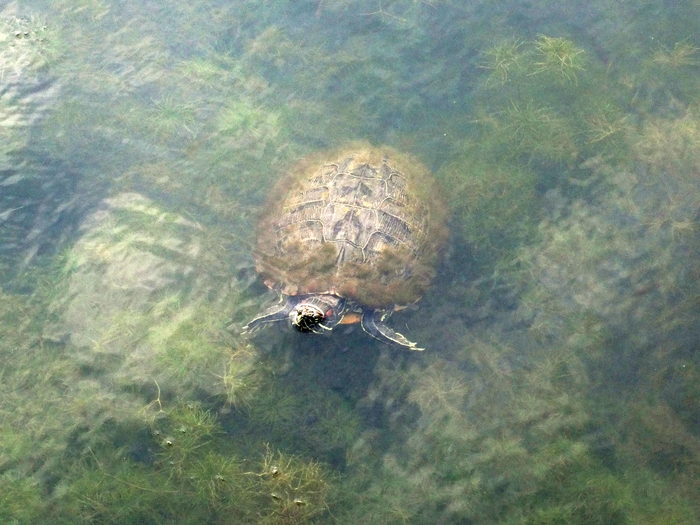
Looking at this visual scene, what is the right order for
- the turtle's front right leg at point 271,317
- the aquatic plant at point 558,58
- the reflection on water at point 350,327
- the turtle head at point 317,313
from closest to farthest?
the reflection on water at point 350,327 → the turtle head at point 317,313 → the turtle's front right leg at point 271,317 → the aquatic plant at point 558,58

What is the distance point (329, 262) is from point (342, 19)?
3.27 meters

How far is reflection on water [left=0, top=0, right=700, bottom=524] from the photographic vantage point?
4.77 meters

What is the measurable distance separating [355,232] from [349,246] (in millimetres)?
138

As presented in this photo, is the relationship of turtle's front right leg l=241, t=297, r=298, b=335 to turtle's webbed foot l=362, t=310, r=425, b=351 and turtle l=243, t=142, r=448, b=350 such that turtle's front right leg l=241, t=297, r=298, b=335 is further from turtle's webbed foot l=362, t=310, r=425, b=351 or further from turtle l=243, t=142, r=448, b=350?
turtle's webbed foot l=362, t=310, r=425, b=351

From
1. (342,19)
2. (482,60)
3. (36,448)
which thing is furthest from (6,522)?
(482,60)

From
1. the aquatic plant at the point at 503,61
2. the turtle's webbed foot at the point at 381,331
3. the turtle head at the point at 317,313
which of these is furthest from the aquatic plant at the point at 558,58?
the turtle head at the point at 317,313

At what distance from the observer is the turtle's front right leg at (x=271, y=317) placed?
521 centimetres

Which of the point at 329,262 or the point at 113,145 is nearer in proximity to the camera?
the point at 329,262

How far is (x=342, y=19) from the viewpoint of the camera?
647 cm

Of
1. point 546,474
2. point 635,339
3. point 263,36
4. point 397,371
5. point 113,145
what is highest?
point 263,36

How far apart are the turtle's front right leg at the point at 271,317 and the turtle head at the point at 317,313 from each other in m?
0.06

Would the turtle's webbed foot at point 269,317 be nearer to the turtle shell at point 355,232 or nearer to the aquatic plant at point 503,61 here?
the turtle shell at point 355,232

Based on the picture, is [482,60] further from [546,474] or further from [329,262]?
[546,474]

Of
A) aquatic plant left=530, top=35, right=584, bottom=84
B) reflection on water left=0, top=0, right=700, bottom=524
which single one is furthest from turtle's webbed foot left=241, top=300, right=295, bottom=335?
aquatic plant left=530, top=35, right=584, bottom=84
